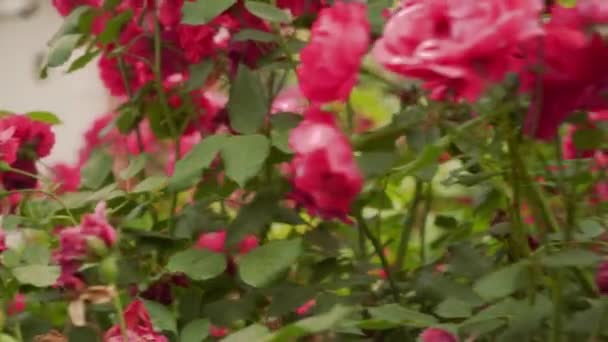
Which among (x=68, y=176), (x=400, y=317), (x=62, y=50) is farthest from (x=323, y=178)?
(x=68, y=176)

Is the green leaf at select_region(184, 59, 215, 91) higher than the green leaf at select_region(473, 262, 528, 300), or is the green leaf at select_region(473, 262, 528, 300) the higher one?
the green leaf at select_region(184, 59, 215, 91)

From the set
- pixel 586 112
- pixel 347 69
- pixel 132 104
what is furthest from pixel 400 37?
pixel 132 104

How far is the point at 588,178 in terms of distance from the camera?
2.29 ft

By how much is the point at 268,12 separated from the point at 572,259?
29 cm

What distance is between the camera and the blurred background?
3193 millimetres

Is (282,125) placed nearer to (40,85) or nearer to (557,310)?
(557,310)

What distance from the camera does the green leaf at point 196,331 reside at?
68cm

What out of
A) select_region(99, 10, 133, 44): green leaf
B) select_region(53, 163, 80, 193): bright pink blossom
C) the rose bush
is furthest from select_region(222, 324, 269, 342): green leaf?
select_region(53, 163, 80, 193): bright pink blossom

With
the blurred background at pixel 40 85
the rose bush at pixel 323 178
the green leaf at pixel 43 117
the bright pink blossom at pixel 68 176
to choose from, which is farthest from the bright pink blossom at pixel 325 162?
the blurred background at pixel 40 85

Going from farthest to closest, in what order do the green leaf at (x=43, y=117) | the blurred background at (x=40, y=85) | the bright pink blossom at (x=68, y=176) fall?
the blurred background at (x=40, y=85) < the bright pink blossom at (x=68, y=176) < the green leaf at (x=43, y=117)

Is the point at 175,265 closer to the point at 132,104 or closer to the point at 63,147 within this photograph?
the point at 132,104

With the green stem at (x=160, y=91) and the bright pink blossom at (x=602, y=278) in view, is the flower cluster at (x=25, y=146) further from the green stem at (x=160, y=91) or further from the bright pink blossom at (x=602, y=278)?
the bright pink blossom at (x=602, y=278)

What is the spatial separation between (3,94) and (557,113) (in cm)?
296

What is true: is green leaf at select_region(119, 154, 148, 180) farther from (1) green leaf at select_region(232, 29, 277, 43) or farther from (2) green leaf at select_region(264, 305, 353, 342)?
(2) green leaf at select_region(264, 305, 353, 342)
